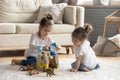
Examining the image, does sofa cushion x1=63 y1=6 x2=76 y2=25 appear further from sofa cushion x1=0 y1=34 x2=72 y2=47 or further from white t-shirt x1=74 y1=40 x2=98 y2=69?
white t-shirt x1=74 y1=40 x2=98 y2=69

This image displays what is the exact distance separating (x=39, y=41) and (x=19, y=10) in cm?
129

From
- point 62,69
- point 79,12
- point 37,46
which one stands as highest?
point 79,12

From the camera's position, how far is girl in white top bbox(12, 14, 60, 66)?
307 centimetres

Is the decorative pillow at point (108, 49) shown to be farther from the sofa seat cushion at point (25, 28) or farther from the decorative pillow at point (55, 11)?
the sofa seat cushion at point (25, 28)

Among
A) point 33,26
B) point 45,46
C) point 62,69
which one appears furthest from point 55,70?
point 33,26

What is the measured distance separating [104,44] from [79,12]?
60 cm

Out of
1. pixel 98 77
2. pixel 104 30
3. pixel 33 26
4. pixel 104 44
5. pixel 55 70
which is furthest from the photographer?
pixel 104 30

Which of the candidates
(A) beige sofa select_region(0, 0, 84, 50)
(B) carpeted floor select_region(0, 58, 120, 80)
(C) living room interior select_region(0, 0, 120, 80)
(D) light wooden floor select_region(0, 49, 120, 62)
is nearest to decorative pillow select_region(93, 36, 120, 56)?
(C) living room interior select_region(0, 0, 120, 80)

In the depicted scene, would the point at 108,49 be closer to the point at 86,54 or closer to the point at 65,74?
the point at 86,54

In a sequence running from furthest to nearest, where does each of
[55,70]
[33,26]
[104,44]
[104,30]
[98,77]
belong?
[104,30] < [104,44] < [33,26] < [55,70] < [98,77]

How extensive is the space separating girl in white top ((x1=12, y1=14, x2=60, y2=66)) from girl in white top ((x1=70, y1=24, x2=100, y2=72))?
25 centimetres

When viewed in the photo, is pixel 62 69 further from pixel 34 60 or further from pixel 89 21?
pixel 89 21

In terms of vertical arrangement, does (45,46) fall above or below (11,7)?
below

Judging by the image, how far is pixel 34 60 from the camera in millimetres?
3129
